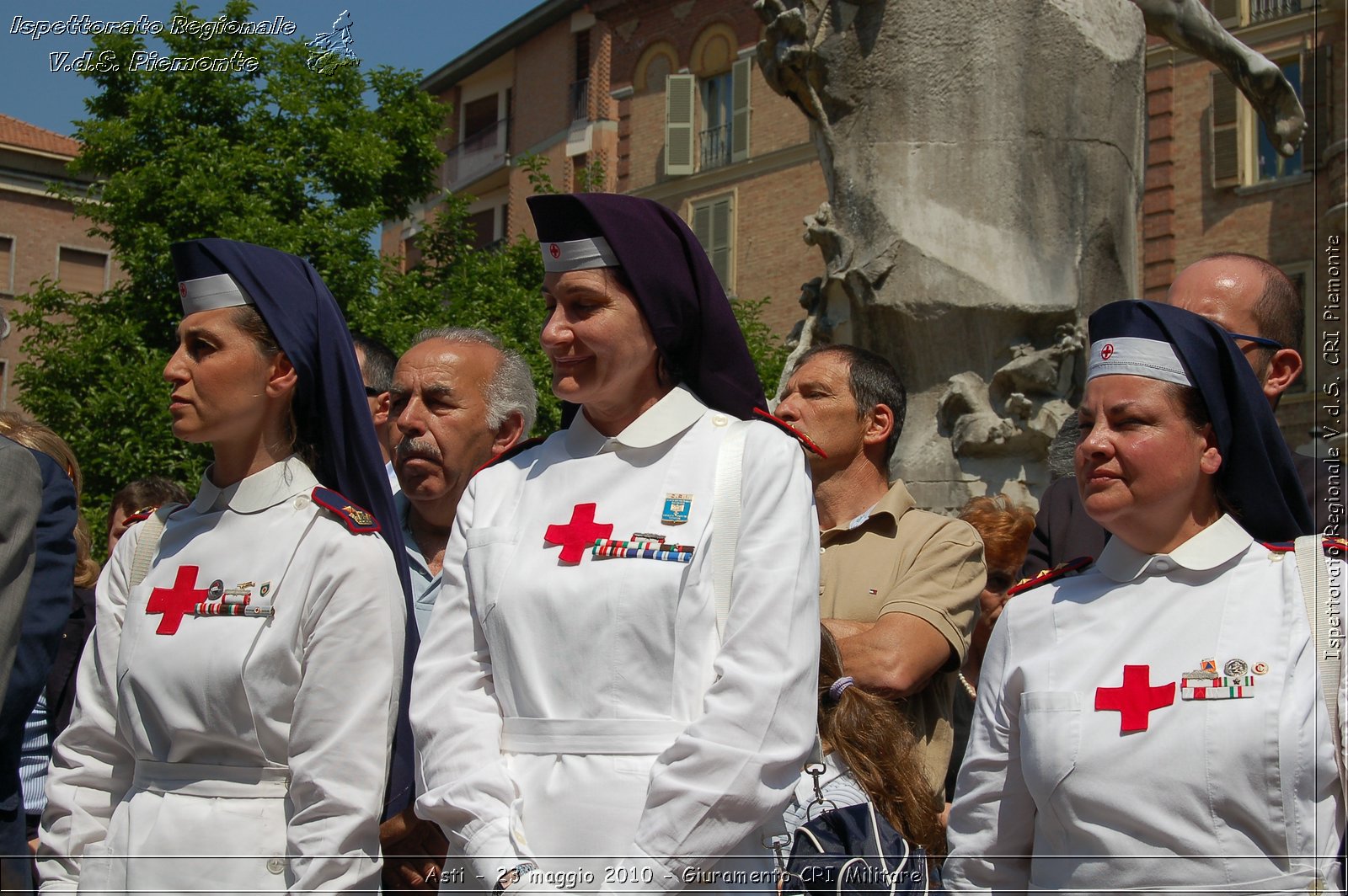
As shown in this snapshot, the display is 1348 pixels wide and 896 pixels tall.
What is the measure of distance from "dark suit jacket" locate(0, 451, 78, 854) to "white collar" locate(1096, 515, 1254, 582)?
231 cm

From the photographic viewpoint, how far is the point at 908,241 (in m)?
6.31

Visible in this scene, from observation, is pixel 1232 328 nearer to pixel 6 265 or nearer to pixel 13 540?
pixel 13 540

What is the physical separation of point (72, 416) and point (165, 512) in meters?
17.0

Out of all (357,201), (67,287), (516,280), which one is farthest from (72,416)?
(67,287)

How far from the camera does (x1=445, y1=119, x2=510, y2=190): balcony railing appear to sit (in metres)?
39.2

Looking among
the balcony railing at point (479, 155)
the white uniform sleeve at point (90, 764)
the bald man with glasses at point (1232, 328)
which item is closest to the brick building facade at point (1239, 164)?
the balcony railing at point (479, 155)

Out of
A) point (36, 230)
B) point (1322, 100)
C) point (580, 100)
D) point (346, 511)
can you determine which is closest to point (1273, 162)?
point (1322, 100)

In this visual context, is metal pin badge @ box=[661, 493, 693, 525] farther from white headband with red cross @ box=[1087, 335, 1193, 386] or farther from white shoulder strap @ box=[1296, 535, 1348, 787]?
white shoulder strap @ box=[1296, 535, 1348, 787]

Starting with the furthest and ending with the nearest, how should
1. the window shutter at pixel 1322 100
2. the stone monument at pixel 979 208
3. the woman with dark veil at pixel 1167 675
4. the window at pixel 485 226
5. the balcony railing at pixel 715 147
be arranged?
the window at pixel 485 226 → the balcony railing at pixel 715 147 → the window shutter at pixel 1322 100 → the stone monument at pixel 979 208 → the woman with dark veil at pixel 1167 675

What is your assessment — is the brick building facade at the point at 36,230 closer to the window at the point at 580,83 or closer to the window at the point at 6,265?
the window at the point at 6,265

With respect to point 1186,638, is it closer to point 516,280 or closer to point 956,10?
point 956,10

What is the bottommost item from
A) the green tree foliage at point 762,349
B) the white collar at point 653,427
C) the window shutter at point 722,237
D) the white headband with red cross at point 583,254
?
the white collar at point 653,427

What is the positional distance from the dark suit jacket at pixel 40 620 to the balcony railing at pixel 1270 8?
80.9 feet

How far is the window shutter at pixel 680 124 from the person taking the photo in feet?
112
